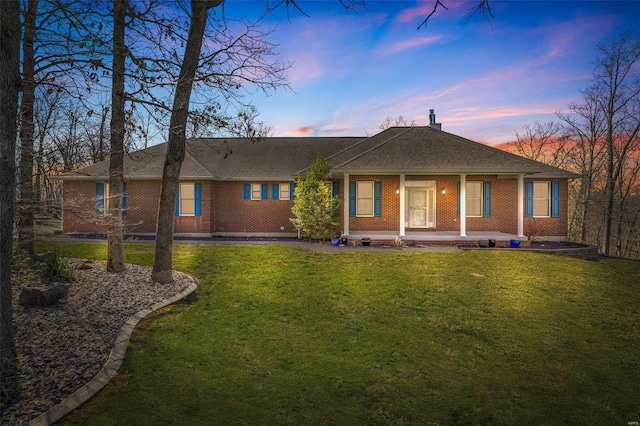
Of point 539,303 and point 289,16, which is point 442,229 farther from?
point 289,16

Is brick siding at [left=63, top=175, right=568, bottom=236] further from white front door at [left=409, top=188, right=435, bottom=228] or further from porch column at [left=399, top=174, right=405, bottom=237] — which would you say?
porch column at [left=399, top=174, right=405, bottom=237]

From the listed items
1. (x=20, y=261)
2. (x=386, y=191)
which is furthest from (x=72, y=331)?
(x=386, y=191)

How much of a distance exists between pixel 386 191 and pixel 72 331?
46.2ft

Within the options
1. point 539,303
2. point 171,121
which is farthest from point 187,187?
point 539,303

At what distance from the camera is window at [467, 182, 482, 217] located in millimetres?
17656

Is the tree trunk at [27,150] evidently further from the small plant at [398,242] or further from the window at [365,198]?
the window at [365,198]

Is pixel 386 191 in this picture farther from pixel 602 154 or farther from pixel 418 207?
pixel 602 154

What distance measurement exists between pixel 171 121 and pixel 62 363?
598 cm

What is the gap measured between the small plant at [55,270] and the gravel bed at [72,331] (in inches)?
9.8

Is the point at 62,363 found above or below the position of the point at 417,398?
above

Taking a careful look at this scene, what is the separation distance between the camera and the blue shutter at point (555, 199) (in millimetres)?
17719

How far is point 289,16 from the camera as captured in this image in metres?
4.65

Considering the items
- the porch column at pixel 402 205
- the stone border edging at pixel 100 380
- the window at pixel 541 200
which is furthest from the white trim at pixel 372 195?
the stone border edging at pixel 100 380

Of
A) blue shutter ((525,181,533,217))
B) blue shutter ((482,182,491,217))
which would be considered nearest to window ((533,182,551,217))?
blue shutter ((525,181,533,217))
